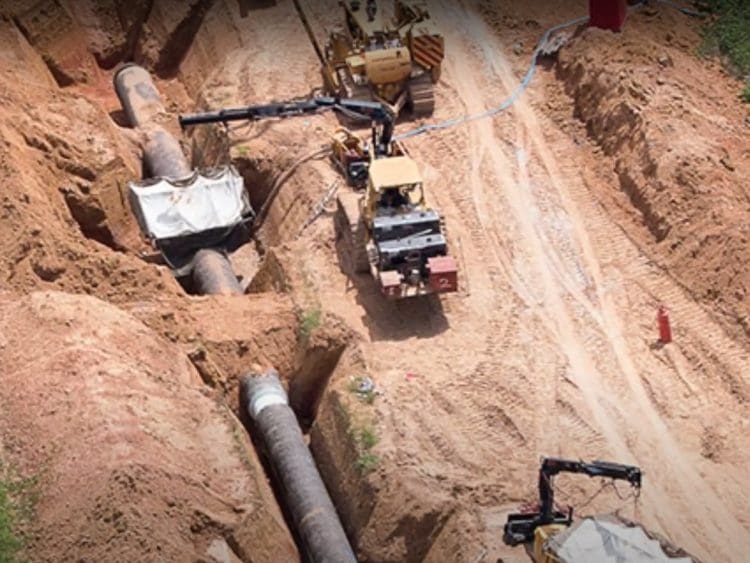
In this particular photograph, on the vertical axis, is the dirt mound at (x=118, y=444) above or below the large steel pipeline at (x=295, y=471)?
above

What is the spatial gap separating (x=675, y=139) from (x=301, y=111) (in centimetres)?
954

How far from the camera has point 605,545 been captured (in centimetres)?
1942

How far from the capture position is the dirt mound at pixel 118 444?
64.3 feet

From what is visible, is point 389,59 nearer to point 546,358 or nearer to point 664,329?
point 546,358

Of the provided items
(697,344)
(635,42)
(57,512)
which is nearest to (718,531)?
(697,344)

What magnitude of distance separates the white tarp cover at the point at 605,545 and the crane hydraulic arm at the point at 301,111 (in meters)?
13.3

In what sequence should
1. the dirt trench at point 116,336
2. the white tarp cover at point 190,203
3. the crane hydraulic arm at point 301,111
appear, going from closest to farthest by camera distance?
1. the dirt trench at point 116,336
2. the white tarp cover at point 190,203
3. the crane hydraulic arm at point 301,111

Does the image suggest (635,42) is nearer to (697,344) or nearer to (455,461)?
(697,344)

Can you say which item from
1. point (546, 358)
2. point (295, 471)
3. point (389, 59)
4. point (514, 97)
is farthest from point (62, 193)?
point (546, 358)

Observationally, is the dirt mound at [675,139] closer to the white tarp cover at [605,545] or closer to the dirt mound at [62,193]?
the white tarp cover at [605,545]

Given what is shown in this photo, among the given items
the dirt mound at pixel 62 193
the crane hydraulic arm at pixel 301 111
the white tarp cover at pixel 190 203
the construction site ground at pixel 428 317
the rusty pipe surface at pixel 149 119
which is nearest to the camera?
the construction site ground at pixel 428 317

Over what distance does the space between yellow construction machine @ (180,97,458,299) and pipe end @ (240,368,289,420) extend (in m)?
3.16

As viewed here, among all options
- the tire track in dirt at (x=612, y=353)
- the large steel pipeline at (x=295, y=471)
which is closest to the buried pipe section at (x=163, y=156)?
the large steel pipeline at (x=295, y=471)

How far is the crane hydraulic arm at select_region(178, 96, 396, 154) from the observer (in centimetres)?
3077
